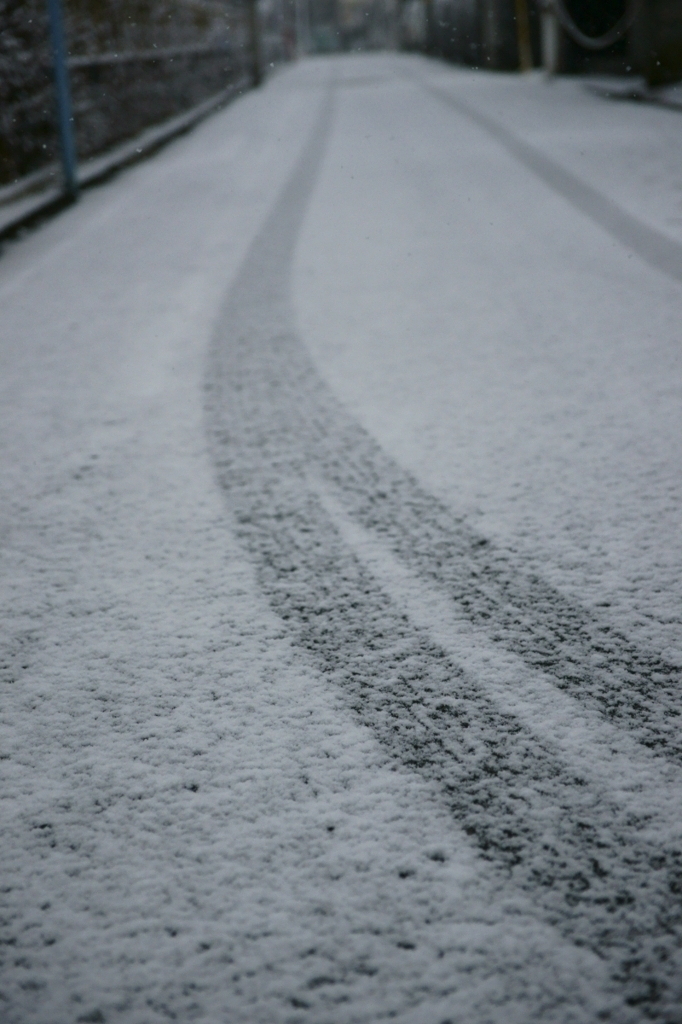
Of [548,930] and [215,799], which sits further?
[215,799]

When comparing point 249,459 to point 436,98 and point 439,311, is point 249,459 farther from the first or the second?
point 436,98

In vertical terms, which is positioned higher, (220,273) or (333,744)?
(220,273)

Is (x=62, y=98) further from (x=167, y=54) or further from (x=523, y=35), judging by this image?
(x=523, y=35)

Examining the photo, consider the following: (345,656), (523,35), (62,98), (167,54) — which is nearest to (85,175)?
(62,98)

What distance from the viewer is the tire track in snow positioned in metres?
0.99

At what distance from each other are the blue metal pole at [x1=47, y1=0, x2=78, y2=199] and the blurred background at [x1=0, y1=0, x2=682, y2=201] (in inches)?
1.2

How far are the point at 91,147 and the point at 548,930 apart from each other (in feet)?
26.8

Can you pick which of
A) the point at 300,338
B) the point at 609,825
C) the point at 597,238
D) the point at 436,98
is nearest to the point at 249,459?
the point at 300,338

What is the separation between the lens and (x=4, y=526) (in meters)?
1.92

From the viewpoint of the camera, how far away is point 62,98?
6.26 metres

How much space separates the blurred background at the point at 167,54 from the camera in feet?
20.5

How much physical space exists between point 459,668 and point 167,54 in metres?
12.2

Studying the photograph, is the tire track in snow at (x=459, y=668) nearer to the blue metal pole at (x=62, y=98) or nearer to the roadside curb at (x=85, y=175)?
the roadside curb at (x=85, y=175)

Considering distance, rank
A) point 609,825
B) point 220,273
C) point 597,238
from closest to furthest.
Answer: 1. point 609,825
2. point 220,273
3. point 597,238
